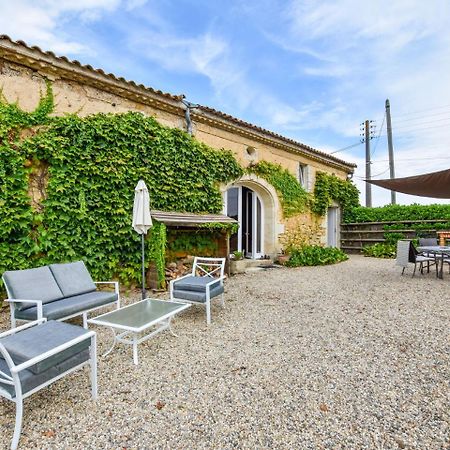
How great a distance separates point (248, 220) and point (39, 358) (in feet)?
28.1

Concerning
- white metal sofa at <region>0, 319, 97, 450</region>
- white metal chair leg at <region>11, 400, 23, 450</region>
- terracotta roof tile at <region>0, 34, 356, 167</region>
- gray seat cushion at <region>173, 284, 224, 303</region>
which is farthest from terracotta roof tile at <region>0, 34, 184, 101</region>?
white metal chair leg at <region>11, 400, 23, 450</region>

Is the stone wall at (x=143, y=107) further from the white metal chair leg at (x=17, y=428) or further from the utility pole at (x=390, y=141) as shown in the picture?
the utility pole at (x=390, y=141)

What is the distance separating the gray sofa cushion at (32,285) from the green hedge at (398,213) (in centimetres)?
1275

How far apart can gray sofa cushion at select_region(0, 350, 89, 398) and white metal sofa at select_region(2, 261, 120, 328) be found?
134 cm

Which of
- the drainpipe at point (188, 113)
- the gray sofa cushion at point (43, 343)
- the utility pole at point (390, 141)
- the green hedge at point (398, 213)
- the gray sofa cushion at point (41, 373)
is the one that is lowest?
the gray sofa cushion at point (41, 373)

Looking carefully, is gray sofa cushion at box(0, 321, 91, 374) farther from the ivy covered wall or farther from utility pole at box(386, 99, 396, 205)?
utility pole at box(386, 99, 396, 205)

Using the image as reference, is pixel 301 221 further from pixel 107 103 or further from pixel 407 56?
pixel 107 103

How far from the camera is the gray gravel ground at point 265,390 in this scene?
75.0 inches

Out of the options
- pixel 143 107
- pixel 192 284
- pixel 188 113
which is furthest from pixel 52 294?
pixel 188 113

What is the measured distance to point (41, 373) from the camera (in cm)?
206

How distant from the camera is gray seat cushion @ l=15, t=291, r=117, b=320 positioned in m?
3.44

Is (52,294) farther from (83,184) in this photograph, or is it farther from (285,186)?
Answer: (285,186)

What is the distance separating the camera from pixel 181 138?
7.19 m

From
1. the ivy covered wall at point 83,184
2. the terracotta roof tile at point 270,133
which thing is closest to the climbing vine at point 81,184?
the ivy covered wall at point 83,184
